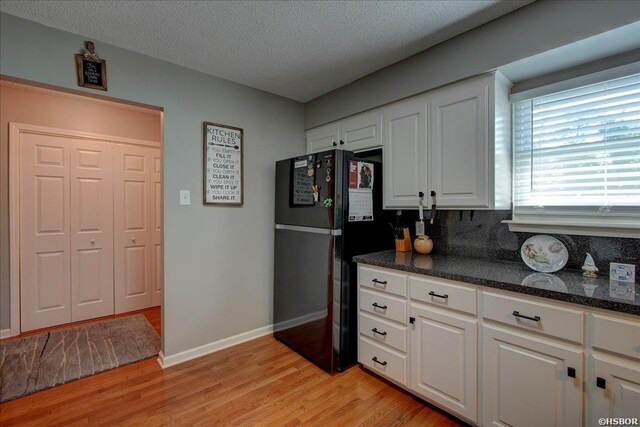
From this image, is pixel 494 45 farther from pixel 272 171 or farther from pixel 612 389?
pixel 272 171

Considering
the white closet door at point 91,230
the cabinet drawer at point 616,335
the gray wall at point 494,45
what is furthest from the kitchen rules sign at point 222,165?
the cabinet drawer at point 616,335

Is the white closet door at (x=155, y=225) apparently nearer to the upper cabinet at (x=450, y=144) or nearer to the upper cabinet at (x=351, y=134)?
the upper cabinet at (x=351, y=134)

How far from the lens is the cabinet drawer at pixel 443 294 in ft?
5.24

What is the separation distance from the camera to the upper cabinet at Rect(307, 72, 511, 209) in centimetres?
182

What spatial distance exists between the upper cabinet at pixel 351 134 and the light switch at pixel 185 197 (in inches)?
50.8

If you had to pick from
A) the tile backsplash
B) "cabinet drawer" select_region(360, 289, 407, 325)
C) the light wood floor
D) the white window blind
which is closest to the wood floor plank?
the light wood floor

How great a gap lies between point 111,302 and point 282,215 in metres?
2.35

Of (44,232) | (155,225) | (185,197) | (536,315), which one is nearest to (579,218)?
(536,315)

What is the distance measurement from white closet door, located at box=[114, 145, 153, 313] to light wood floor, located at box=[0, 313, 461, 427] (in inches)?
58.0

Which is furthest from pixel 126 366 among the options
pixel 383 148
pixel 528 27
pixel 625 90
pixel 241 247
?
pixel 625 90

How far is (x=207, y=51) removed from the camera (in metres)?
2.10

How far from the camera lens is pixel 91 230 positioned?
3.26m

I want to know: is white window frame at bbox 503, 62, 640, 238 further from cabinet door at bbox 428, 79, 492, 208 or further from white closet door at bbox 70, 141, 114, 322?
white closet door at bbox 70, 141, 114, 322

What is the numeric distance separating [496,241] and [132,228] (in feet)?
12.2
